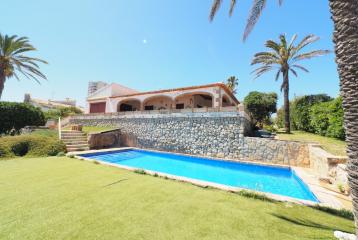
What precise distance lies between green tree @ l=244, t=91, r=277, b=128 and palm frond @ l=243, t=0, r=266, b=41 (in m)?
16.6

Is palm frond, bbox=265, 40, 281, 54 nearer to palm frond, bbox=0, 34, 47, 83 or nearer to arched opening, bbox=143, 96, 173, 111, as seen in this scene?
arched opening, bbox=143, 96, 173, 111

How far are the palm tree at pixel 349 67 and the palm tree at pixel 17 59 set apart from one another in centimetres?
2508

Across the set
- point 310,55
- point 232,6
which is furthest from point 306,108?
point 232,6

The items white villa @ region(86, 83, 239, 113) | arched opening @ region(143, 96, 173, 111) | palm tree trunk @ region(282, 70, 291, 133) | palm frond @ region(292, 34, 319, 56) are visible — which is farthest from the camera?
arched opening @ region(143, 96, 173, 111)

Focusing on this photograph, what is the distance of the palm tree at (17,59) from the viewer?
17234 millimetres

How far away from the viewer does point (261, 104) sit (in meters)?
22.2

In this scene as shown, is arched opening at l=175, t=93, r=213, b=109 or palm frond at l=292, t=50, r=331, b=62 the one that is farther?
arched opening at l=175, t=93, r=213, b=109

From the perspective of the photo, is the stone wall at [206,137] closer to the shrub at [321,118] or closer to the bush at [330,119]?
the bush at [330,119]

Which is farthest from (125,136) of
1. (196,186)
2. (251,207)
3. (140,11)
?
(251,207)

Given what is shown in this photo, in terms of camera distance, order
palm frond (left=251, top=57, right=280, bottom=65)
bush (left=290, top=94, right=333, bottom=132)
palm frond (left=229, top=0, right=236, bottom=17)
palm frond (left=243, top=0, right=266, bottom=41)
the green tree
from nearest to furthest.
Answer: palm frond (left=243, top=0, right=266, bottom=41), palm frond (left=229, top=0, right=236, bottom=17), bush (left=290, top=94, right=333, bottom=132), palm frond (left=251, top=57, right=280, bottom=65), the green tree

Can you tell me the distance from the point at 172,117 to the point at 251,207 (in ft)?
38.7

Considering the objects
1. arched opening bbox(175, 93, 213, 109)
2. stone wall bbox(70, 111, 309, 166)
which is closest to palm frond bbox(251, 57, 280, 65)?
arched opening bbox(175, 93, 213, 109)

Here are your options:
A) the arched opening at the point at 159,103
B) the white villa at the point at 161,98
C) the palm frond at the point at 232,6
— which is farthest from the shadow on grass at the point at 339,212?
the arched opening at the point at 159,103

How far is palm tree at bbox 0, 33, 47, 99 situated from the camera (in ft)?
56.5
